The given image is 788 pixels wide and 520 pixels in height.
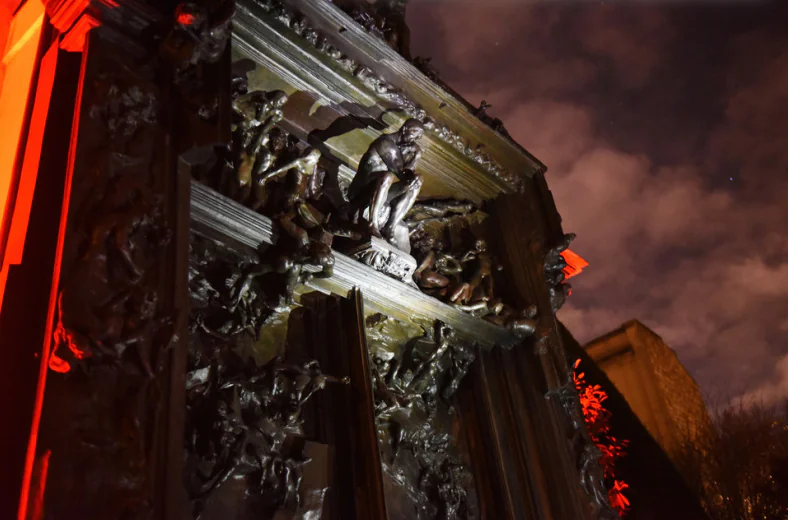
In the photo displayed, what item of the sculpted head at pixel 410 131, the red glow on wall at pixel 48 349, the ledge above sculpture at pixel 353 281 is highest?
the sculpted head at pixel 410 131

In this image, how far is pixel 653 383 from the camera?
59.6 ft

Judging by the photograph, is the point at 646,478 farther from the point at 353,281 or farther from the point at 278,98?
the point at 278,98

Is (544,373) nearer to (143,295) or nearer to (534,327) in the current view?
(534,327)

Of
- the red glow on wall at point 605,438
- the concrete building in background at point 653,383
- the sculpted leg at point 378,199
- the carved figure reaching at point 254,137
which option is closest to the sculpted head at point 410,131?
the sculpted leg at point 378,199

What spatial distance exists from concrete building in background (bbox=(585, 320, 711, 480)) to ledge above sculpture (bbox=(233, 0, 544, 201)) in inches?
511

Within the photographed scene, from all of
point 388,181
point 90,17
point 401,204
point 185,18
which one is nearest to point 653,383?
point 401,204

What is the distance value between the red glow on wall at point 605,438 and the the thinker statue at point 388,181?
449 centimetres

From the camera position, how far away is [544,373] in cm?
579

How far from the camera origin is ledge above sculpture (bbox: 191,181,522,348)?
13.4ft

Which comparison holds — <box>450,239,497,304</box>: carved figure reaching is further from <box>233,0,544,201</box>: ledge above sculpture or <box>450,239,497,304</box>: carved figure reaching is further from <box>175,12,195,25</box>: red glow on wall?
<box>175,12,195,25</box>: red glow on wall

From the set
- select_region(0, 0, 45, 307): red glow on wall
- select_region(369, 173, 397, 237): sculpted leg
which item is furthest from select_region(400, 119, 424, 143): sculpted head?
select_region(0, 0, 45, 307): red glow on wall

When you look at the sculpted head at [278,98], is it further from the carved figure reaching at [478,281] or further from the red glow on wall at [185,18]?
the carved figure reaching at [478,281]

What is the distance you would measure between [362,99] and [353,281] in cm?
166

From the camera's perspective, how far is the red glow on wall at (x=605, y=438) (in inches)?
347
